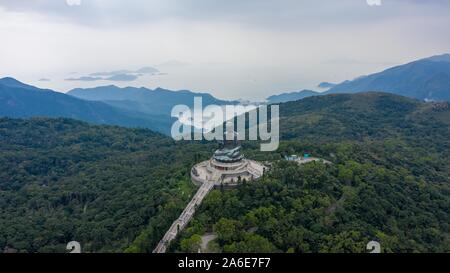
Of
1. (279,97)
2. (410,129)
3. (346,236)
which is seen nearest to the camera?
(346,236)

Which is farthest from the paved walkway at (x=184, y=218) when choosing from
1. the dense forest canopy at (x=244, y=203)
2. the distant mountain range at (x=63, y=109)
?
the distant mountain range at (x=63, y=109)

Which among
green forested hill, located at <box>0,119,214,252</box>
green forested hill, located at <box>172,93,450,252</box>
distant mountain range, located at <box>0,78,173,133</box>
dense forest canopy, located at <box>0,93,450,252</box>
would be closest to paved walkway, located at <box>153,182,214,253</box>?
dense forest canopy, located at <box>0,93,450,252</box>

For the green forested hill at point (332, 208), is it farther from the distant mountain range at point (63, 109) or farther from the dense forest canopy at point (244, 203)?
the distant mountain range at point (63, 109)

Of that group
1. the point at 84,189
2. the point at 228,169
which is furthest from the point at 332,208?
the point at 84,189

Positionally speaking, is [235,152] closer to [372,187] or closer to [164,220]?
[164,220]

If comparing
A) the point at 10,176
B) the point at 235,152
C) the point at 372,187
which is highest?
the point at 235,152

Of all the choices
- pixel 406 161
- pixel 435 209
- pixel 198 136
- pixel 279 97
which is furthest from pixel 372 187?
pixel 279 97
